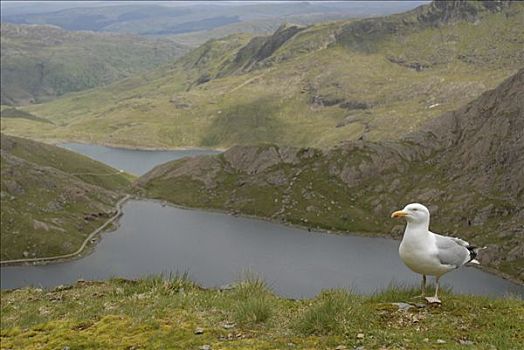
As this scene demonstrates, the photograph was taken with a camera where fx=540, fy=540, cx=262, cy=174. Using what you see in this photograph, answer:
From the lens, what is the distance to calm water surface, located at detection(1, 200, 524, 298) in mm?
140000

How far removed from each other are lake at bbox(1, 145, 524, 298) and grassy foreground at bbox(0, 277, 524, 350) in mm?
110480

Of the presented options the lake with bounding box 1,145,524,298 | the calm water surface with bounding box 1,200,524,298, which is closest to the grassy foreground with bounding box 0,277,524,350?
the lake with bounding box 1,145,524,298

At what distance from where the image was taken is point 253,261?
161 meters

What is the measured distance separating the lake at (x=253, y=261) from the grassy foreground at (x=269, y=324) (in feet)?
362

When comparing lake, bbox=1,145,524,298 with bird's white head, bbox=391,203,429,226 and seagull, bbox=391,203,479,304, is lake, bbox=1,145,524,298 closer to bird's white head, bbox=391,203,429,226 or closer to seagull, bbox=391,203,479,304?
seagull, bbox=391,203,479,304

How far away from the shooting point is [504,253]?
152000 mm

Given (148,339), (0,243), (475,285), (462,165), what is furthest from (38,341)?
(462,165)

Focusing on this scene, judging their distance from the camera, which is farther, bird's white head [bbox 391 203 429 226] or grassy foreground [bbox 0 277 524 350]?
bird's white head [bbox 391 203 429 226]

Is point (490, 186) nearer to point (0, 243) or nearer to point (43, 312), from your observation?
point (0, 243)

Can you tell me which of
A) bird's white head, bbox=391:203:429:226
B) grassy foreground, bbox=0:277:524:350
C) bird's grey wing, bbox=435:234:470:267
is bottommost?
grassy foreground, bbox=0:277:524:350

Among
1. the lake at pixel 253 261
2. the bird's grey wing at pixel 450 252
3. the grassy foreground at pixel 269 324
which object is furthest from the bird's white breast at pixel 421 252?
the lake at pixel 253 261

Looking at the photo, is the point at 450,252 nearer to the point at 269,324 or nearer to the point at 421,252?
the point at 421,252

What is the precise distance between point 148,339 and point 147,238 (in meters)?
179

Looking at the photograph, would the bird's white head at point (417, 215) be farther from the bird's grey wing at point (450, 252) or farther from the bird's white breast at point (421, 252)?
the bird's grey wing at point (450, 252)
